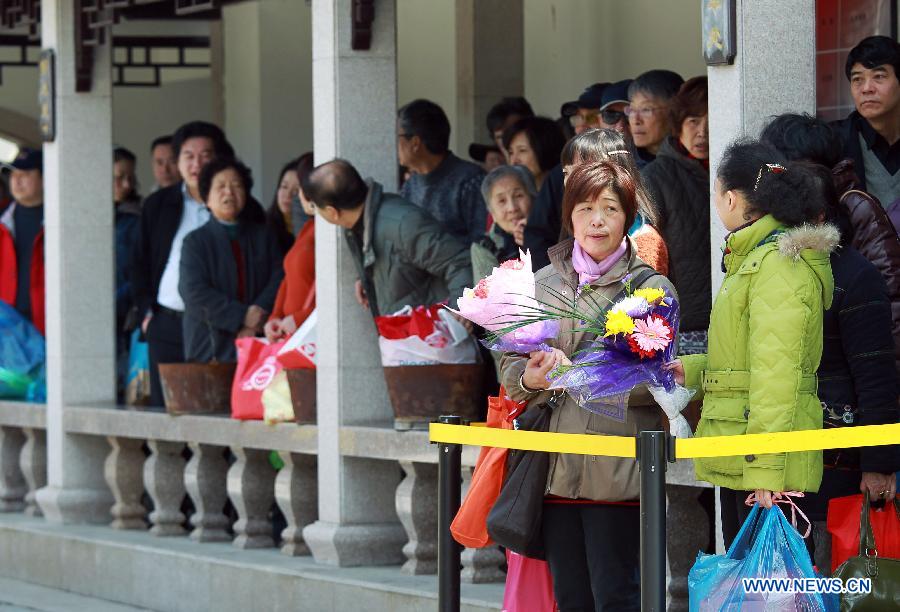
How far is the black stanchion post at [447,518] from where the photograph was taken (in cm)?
607

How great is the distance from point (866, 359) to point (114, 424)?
5432 millimetres

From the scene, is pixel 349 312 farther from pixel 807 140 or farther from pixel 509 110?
pixel 807 140

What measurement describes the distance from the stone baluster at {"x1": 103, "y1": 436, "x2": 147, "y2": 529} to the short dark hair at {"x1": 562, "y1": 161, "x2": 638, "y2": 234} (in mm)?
5157

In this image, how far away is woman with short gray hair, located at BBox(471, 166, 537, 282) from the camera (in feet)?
24.5

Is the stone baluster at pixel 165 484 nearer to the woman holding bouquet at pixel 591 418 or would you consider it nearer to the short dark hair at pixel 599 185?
the woman holding bouquet at pixel 591 418

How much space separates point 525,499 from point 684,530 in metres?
1.40

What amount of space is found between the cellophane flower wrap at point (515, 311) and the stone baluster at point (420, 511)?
2619mm

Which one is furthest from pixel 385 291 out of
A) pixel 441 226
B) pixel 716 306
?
pixel 716 306

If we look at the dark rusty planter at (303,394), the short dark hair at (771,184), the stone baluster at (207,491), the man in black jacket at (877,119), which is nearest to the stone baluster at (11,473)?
the stone baluster at (207,491)

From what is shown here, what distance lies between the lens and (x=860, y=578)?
5453 millimetres

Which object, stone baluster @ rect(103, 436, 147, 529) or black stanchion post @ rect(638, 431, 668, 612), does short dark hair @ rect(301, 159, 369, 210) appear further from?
black stanchion post @ rect(638, 431, 668, 612)

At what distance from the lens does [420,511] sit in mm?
8094

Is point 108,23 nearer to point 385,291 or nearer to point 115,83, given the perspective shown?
point 385,291

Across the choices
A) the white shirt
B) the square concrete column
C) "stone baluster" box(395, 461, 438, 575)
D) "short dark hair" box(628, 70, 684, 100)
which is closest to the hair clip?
"short dark hair" box(628, 70, 684, 100)
